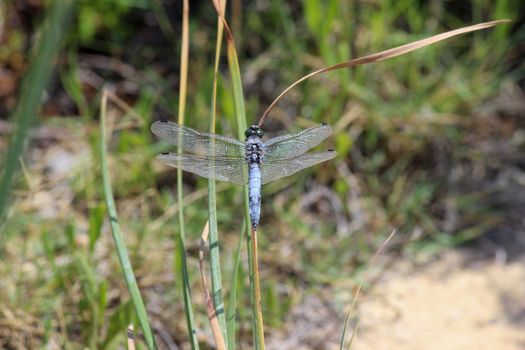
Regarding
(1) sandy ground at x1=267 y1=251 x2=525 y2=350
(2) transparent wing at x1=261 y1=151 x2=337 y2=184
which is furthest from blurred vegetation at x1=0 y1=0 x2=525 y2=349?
(2) transparent wing at x1=261 y1=151 x2=337 y2=184

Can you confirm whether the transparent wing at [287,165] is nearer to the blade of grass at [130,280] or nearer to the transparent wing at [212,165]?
the transparent wing at [212,165]

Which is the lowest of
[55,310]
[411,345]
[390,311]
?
[55,310]

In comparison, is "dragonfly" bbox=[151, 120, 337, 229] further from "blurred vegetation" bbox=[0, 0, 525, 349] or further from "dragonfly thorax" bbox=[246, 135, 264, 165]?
"blurred vegetation" bbox=[0, 0, 525, 349]

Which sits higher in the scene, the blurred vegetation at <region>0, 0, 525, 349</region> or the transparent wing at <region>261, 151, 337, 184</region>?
the blurred vegetation at <region>0, 0, 525, 349</region>

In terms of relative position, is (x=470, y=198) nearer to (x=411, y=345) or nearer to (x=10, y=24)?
(x=411, y=345)

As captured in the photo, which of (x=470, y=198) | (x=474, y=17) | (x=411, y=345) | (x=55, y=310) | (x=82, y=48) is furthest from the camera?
(x=82, y=48)

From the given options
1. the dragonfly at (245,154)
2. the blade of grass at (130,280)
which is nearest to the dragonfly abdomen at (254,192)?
the dragonfly at (245,154)

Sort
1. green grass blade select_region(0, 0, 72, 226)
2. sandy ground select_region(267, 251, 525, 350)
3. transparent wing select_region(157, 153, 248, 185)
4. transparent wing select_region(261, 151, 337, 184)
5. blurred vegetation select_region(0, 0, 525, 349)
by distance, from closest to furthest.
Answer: green grass blade select_region(0, 0, 72, 226), transparent wing select_region(157, 153, 248, 185), transparent wing select_region(261, 151, 337, 184), sandy ground select_region(267, 251, 525, 350), blurred vegetation select_region(0, 0, 525, 349)

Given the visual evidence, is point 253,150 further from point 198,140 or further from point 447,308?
point 447,308

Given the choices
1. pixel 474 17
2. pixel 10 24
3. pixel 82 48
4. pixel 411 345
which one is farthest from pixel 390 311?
pixel 10 24
